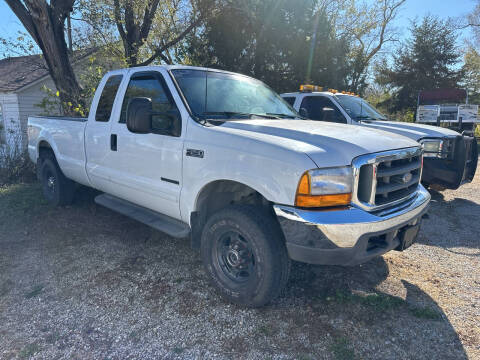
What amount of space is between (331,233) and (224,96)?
1.90 m

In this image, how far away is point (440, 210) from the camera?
5926mm

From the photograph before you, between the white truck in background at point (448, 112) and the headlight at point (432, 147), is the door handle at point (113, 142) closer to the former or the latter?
the headlight at point (432, 147)

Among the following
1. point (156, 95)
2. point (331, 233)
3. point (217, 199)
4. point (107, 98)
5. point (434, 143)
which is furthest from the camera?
point (434, 143)

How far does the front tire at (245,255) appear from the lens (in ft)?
8.80

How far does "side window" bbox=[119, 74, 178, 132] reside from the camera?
11.3 ft

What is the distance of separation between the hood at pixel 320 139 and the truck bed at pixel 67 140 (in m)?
2.55

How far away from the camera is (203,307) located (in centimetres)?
298

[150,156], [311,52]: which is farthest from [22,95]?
[150,156]

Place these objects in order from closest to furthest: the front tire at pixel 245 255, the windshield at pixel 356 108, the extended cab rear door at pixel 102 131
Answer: the front tire at pixel 245 255 → the extended cab rear door at pixel 102 131 → the windshield at pixel 356 108

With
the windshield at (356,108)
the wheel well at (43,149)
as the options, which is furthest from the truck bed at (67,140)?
the windshield at (356,108)

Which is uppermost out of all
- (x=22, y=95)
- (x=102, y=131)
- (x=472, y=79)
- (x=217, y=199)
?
(x=472, y=79)

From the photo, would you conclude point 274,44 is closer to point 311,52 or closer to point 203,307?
point 311,52

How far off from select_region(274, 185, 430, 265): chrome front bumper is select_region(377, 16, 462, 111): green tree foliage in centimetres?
2398

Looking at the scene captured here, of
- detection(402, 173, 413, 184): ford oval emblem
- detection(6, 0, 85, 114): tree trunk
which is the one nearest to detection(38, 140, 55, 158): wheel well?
detection(6, 0, 85, 114): tree trunk
